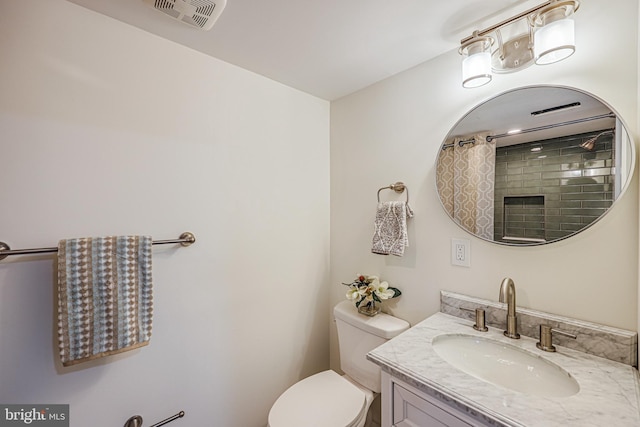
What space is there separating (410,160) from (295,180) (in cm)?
71

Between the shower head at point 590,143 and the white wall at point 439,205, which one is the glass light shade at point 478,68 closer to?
the white wall at point 439,205

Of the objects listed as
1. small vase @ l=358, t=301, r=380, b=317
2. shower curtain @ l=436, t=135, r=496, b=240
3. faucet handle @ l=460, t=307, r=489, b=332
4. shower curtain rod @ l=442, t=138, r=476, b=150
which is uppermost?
shower curtain rod @ l=442, t=138, r=476, b=150

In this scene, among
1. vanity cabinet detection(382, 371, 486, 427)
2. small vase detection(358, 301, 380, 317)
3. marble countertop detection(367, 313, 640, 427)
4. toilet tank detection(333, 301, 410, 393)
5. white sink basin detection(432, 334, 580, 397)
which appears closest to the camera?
marble countertop detection(367, 313, 640, 427)

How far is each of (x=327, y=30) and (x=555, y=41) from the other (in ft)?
2.78

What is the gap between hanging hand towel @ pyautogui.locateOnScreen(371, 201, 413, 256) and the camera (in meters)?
1.43

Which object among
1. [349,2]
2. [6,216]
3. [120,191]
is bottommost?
[6,216]

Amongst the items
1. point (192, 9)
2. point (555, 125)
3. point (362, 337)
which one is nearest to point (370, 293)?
point (362, 337)

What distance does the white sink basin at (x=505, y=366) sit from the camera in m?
0.90

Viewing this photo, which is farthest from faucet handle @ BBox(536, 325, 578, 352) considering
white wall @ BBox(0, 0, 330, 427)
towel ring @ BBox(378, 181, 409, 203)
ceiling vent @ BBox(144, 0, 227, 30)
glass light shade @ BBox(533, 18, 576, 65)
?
ceiling vent @ BBox(144, 0, 227, 30)

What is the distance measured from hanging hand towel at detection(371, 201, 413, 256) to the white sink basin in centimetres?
47

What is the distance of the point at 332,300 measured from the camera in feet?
6.36

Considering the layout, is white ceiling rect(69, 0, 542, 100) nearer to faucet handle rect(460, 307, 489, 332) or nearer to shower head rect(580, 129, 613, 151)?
shower head rect(580, 129, 613, 151)

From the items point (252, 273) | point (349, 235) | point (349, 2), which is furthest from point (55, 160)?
point (349, 235)

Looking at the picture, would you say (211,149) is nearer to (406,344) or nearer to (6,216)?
(6,216)
